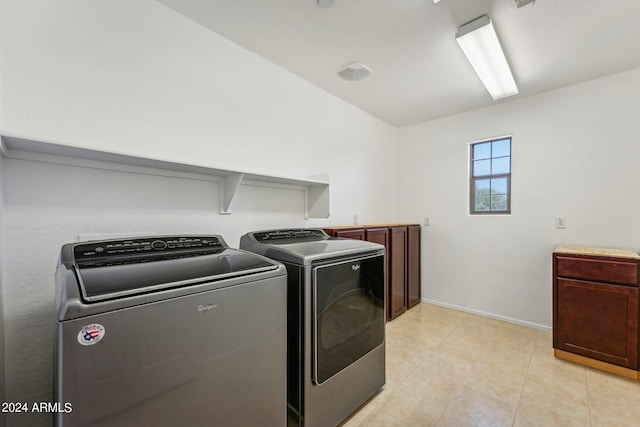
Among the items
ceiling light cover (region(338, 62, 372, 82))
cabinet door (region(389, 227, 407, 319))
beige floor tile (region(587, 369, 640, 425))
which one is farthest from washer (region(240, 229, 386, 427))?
ceiling light cover (region(338, 62, 372, 82))

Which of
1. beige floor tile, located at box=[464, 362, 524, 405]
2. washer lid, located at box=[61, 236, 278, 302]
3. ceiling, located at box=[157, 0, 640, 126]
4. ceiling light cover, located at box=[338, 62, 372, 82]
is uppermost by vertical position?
ceiling, located at box=[157, 0, 640, 126]

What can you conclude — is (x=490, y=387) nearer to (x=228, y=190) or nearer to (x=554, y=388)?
(x=554, y=388)

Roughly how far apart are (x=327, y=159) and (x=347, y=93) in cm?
75

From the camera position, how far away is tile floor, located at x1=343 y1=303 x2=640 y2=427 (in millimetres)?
1653

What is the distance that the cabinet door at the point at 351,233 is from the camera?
8.24 ft

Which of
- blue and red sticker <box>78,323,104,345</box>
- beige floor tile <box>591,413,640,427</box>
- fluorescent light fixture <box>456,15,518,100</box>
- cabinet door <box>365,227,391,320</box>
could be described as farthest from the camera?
cabinet door <box>365,227,391,320</box>

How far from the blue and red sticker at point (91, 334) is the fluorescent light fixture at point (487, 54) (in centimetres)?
251

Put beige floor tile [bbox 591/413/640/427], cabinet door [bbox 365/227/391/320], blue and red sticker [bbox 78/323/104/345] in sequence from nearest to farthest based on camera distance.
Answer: blue and red sticker [bbox 78/323/104/345], beige floor tile [bbox 591/413/640/427], cabinet door [bbox 365/227/391/320]

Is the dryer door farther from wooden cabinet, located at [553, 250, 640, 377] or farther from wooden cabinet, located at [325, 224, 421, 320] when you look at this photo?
wooden cabinet, located at [553, 250, 640, 377]

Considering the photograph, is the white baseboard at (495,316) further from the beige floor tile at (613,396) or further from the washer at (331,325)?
the washer at (331,325)

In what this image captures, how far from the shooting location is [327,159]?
2869 millimetres

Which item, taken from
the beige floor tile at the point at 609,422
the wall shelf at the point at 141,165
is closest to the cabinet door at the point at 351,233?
the wall shelf at the point at 141,165

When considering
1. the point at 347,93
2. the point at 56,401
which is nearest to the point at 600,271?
the point at 347,93

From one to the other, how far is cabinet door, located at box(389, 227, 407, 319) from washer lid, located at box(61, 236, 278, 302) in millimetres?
2059
